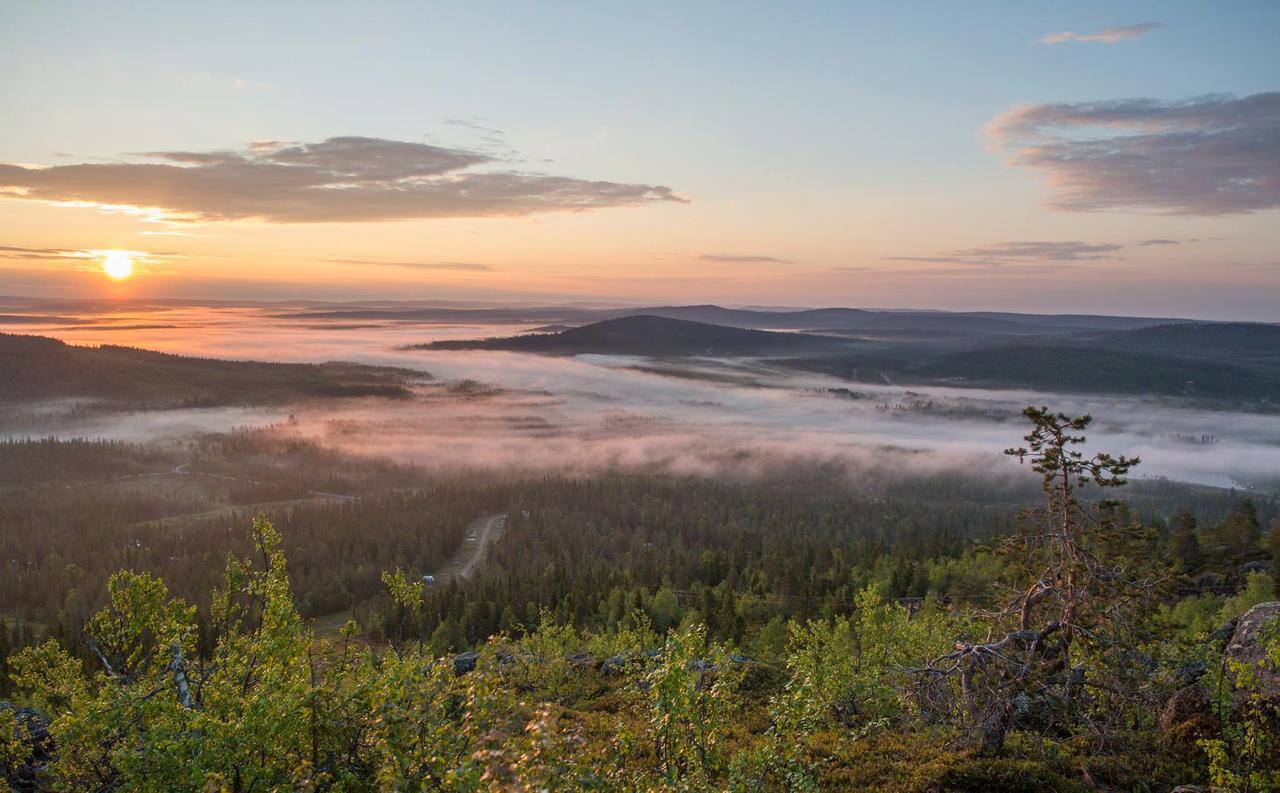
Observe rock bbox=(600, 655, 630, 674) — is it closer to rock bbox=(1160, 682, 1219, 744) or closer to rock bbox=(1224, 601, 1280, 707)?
rock bbox=(1160, 682, 1219, 744)

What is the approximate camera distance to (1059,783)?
24906mm

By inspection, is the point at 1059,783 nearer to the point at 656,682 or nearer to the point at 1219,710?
the point at 1219,710

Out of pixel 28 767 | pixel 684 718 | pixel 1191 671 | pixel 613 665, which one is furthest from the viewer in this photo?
pixel 613 665

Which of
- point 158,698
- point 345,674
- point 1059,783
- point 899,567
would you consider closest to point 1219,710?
point 1059,783

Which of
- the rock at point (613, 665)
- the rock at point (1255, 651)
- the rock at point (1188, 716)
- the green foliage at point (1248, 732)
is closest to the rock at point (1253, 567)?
the rock at point (613, 665)

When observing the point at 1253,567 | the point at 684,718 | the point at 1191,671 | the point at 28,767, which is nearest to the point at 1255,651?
the point at 1191,671

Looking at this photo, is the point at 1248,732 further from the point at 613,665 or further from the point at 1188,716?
the point at 613,665

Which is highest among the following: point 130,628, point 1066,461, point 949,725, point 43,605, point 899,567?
point 1066,461

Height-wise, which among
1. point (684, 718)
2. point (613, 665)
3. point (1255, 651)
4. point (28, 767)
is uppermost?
point (684, 718)

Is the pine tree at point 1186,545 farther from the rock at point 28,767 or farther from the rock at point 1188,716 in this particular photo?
the rock at point 28,767

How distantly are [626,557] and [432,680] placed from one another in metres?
175

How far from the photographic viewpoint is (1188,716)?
28.7 m

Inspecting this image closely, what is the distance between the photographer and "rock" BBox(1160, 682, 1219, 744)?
90.4 feet

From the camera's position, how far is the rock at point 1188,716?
2756 centimetres
